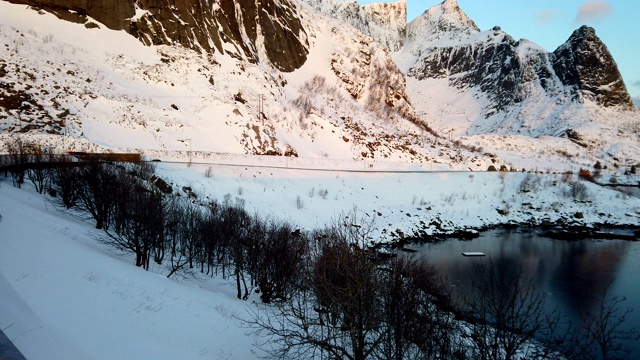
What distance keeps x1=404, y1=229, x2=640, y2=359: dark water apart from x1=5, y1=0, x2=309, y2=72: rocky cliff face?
42.7m

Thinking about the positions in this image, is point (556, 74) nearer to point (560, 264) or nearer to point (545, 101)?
point (545, 101)

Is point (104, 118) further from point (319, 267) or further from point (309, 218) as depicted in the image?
point (319, 267)

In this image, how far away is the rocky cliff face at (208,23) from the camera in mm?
48125

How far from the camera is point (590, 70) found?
159375 millimetres

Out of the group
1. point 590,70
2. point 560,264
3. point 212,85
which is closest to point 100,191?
point 212,85

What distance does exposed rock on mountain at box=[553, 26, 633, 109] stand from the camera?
15488cm

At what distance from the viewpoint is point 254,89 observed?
53156 millimetres

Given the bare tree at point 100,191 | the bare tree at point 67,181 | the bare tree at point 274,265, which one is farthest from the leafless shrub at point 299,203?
the bare tree at point 67,181

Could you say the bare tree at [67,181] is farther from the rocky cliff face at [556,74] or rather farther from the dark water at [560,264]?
the rocky cliff face at [556,74]

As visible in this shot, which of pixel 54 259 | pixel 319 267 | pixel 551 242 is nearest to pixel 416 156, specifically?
pixel 551 242

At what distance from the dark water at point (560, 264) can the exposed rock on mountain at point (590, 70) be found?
5827 inches

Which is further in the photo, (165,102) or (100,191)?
(165,102)

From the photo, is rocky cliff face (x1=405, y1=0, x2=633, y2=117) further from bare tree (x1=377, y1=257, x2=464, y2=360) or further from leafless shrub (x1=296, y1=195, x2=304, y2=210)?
bare tree (x1=377, y1=257, x2=464, y2=360)

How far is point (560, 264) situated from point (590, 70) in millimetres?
170309
